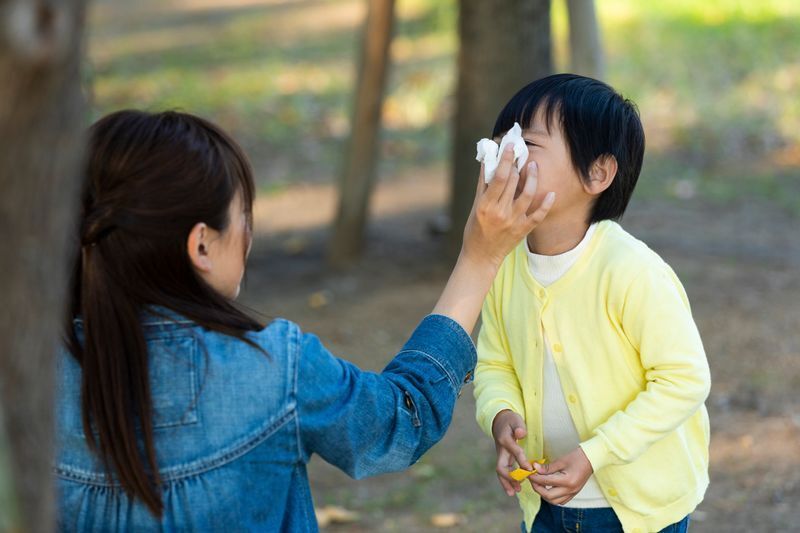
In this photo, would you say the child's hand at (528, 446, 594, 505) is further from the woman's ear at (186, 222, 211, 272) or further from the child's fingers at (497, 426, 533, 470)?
the woman's ear at (186, 222, 211, 272)

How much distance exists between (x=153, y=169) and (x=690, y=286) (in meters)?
4.41

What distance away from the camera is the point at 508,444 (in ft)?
7.38

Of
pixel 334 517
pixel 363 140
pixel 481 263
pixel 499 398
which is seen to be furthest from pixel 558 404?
pixel 363 140

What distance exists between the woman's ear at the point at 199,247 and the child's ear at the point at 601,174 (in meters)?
0.84

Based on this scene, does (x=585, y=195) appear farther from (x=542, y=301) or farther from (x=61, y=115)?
(x=61, y=115)

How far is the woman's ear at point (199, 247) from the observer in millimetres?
1855

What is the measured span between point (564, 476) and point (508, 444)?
0.49 feet

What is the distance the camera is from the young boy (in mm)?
2146

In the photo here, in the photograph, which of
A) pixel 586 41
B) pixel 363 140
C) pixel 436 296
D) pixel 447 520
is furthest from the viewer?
pixel 363 140

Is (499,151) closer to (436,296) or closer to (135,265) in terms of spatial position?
(135,265)

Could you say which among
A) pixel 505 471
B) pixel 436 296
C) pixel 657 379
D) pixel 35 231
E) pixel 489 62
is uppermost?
pixel 35 231

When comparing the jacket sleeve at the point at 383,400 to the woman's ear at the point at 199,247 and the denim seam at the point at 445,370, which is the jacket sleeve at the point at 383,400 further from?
the woman's ear at the point at 199,247

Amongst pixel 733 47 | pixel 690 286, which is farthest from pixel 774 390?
pixel 733 47

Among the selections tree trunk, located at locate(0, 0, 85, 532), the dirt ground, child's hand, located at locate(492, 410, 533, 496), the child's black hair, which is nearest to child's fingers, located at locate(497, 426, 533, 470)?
child's hand, located at locate(492, 410, 533, 496)
